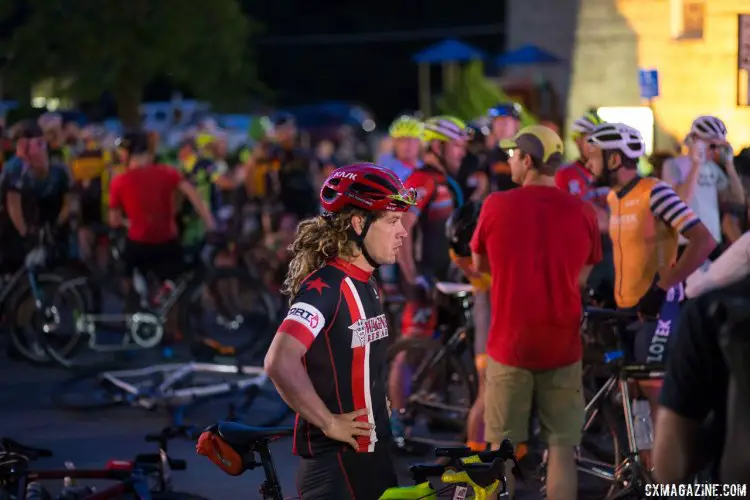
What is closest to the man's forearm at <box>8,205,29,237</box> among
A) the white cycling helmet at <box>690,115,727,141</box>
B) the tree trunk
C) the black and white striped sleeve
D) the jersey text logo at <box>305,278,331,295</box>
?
the white cycling helmet at <box>690,115,727,141</box>

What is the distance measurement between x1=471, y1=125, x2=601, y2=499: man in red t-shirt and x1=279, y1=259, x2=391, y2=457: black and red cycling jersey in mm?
2144

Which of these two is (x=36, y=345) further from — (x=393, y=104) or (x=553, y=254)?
(x=393, y=104)

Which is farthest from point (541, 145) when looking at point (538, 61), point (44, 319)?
point (538, 61)

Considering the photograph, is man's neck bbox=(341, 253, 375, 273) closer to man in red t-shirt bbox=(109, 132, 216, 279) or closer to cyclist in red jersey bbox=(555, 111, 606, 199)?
cyclist in red jersey bbox=(555, 111, 606, 199)

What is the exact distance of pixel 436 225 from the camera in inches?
441

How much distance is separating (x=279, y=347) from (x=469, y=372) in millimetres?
4940

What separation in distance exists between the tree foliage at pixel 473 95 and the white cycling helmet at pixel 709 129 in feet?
58.1

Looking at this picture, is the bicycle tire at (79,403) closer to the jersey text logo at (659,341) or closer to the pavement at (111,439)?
the pavement at (111,439)

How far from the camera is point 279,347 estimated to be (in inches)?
197

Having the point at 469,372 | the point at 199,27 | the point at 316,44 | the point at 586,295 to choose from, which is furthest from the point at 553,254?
the point at 316,44

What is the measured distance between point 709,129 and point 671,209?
286 centimetres

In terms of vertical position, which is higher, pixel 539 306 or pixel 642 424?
pixel 539 306

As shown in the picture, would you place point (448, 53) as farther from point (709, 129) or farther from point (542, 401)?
point (542, 401)

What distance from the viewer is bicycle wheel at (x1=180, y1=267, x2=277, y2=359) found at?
1386cm
